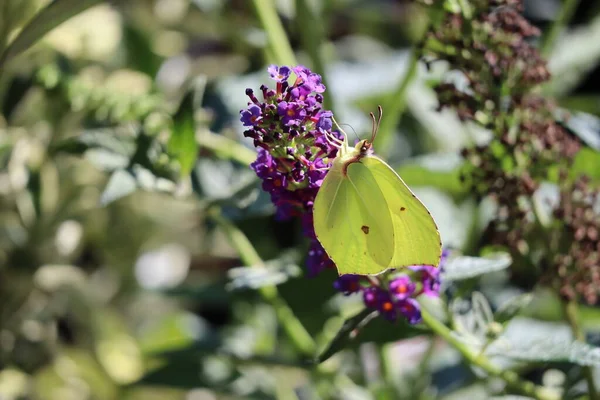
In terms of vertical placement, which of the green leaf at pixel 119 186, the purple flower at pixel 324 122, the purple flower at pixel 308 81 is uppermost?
the purple flower at pixel 308 81

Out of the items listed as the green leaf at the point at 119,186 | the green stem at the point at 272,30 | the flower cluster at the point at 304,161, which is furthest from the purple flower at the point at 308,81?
the green stem at the point at 272,30

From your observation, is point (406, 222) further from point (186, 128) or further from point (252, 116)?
point (186, 128)

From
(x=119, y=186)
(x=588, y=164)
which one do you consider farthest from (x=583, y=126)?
(x=119, y=186)

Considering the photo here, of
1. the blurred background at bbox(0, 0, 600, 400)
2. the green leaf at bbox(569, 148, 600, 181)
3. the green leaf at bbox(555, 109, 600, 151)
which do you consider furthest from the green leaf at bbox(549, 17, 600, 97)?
the green leaf at bbox(555, 109, 600, 151)

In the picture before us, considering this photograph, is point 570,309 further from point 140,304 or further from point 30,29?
point 140,304

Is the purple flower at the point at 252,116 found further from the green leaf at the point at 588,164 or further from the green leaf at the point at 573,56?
the green leaf at the point at 573,56

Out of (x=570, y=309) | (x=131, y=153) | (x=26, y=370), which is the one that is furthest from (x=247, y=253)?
(x=26, y=370)
